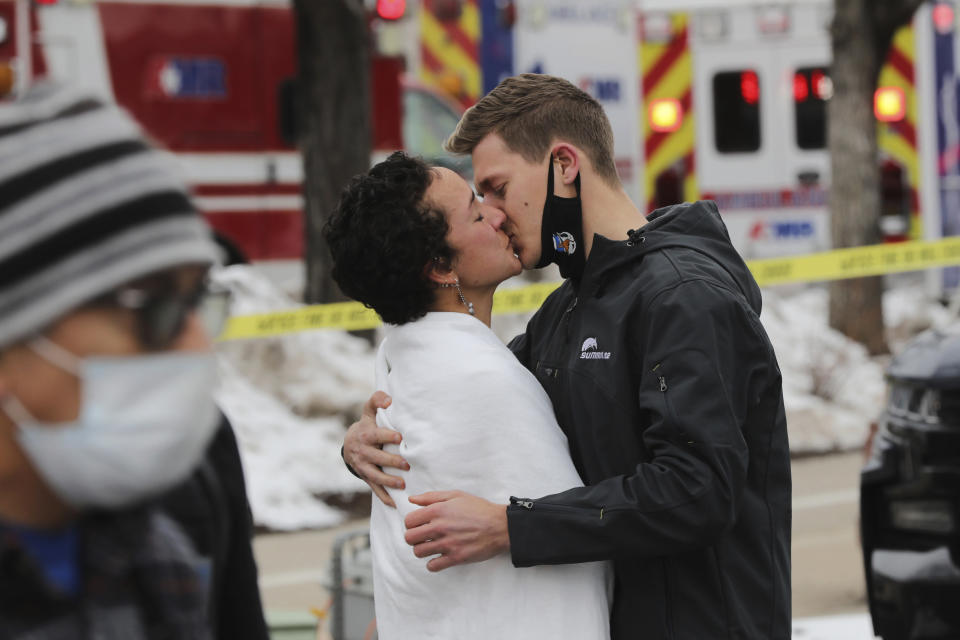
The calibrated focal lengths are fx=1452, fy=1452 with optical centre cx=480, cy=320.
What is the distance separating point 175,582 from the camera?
1.45 meters

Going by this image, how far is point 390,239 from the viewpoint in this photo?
2.50 meters

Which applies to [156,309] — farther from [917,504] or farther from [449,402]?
[917,504]

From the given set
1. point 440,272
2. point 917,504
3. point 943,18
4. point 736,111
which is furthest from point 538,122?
point 943,18

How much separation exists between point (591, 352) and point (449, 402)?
0.90ft

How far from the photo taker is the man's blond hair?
271 centimetres

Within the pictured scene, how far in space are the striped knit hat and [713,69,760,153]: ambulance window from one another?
11.9 metres

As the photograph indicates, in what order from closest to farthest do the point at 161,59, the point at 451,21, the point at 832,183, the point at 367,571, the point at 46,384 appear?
the point at 46,384 → the point at 367,571 → the point at 161,59 → the point at 832,183 → the point at 451,21

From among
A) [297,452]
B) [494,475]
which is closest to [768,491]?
[494,475]

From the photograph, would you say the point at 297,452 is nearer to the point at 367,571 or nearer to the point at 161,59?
the point at 161,59

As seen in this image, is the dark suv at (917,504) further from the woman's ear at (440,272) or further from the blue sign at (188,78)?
the blue sign at (188,78)

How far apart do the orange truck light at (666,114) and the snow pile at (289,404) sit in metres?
4.44

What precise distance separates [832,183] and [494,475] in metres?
9.28

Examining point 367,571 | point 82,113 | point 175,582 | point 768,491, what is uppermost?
point 82,113

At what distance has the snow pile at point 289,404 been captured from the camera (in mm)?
7879
